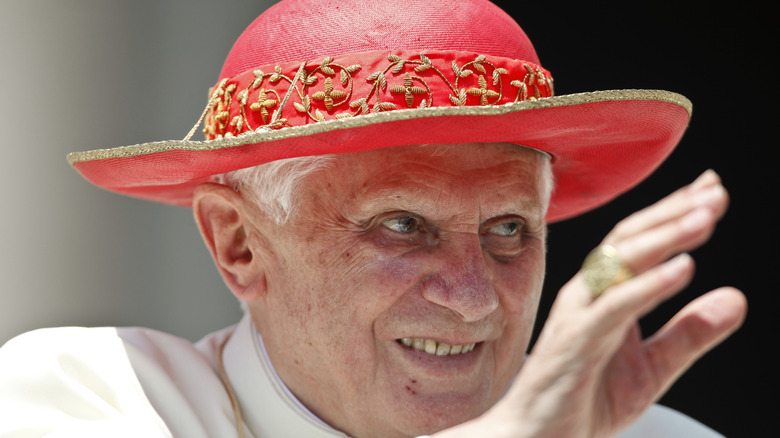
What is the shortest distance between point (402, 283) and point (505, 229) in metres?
0.42

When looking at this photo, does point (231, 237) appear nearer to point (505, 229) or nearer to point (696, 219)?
point (505, 229)

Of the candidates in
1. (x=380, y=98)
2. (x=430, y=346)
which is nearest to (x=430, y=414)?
(x=430, y=346)

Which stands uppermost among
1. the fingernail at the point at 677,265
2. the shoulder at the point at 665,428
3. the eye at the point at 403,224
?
the fingernail at the point at 677,265

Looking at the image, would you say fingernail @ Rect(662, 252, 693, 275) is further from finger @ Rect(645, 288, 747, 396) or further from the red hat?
the red hat

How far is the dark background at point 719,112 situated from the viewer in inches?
171

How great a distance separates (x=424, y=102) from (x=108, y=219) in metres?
2.78

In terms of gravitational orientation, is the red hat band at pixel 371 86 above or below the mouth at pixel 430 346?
above

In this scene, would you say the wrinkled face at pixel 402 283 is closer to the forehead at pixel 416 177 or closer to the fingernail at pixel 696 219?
the forehead at pixel 416 177

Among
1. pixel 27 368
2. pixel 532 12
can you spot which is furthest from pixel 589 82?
pixel 27 368

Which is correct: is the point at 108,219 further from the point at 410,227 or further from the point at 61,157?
the point at 410,227

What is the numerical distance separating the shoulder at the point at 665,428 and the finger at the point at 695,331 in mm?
1493

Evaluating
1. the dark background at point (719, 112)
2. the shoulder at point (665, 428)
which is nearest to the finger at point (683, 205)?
the shoulder at point (665, 428)

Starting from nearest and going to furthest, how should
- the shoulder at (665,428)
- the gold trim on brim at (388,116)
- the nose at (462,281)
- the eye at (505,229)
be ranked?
the gold trim on brim at (388,116) → the nose at (462,281) → the eye at (505,229) → the shoulder at (665,428)

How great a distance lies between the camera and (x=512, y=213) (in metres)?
2.47
